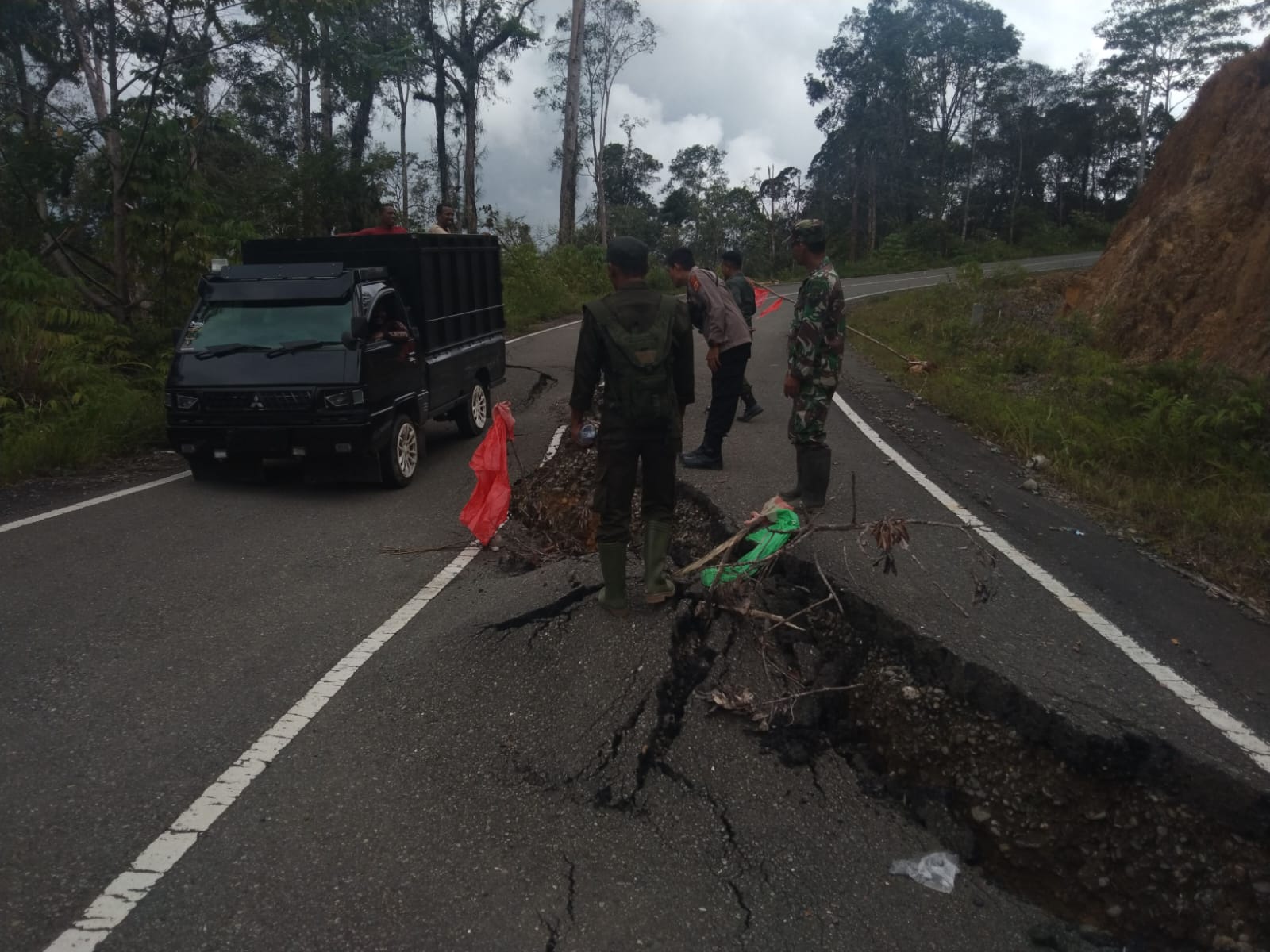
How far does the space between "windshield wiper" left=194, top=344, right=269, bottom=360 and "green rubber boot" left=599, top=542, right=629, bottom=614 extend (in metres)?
4.84

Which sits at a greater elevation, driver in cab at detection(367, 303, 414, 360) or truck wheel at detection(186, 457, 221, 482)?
driver in cab at detection(367, 303, 414, 360)

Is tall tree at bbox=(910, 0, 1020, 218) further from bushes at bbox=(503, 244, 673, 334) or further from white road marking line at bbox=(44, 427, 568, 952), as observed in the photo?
white road marking line at bbox=(44, 427, 568, 952)

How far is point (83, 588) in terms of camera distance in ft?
19.3

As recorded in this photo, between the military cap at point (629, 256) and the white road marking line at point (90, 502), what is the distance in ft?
17.5

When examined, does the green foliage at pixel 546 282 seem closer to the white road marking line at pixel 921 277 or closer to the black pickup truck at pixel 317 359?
the white road marking line at pixel 921 277

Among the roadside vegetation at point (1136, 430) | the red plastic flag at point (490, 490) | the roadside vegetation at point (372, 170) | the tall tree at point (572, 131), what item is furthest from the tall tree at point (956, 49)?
the red plastic flag at point (490, 490)

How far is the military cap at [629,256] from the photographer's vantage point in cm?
489

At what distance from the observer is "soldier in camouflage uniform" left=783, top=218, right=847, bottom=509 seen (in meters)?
6.62

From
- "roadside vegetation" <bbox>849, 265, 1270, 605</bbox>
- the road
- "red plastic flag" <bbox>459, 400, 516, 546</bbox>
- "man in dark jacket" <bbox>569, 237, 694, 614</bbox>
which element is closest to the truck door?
"red plastic flag" <bbox>459, 400, 516, 546</bbox>

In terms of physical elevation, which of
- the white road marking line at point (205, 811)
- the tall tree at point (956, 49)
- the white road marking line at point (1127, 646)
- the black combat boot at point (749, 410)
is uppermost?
the tall tree at point (956, 49)

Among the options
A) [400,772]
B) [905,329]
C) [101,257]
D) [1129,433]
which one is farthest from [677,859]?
[905,329]

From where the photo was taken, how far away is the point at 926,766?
153 inches

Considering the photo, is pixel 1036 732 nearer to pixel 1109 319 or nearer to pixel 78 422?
pixel 78 422

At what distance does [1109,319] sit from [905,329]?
5688mm
